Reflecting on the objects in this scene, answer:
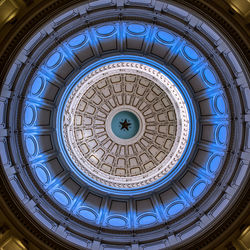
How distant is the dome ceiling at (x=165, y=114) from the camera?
13.5 m

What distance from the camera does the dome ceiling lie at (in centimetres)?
1353

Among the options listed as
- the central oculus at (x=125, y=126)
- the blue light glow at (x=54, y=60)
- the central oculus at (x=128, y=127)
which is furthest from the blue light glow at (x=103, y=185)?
the central oculus at (x=128, y=127)

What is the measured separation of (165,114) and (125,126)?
3.92m

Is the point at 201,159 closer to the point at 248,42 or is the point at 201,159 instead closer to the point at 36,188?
the point at 248,42

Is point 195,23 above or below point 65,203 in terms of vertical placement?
above

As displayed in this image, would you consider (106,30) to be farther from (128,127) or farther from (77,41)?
(128,127)

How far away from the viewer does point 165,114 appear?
73.3 feet

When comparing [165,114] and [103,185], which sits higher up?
[165,114]

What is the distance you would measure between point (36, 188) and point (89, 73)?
8.49 m

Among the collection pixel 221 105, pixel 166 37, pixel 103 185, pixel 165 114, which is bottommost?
pixel 103 185

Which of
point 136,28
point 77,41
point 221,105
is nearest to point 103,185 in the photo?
point 221,105

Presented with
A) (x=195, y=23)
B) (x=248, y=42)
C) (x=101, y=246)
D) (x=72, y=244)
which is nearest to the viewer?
(x=248, y=42)

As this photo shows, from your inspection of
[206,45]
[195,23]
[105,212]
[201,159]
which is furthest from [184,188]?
[195,23]

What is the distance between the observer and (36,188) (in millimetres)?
15766
